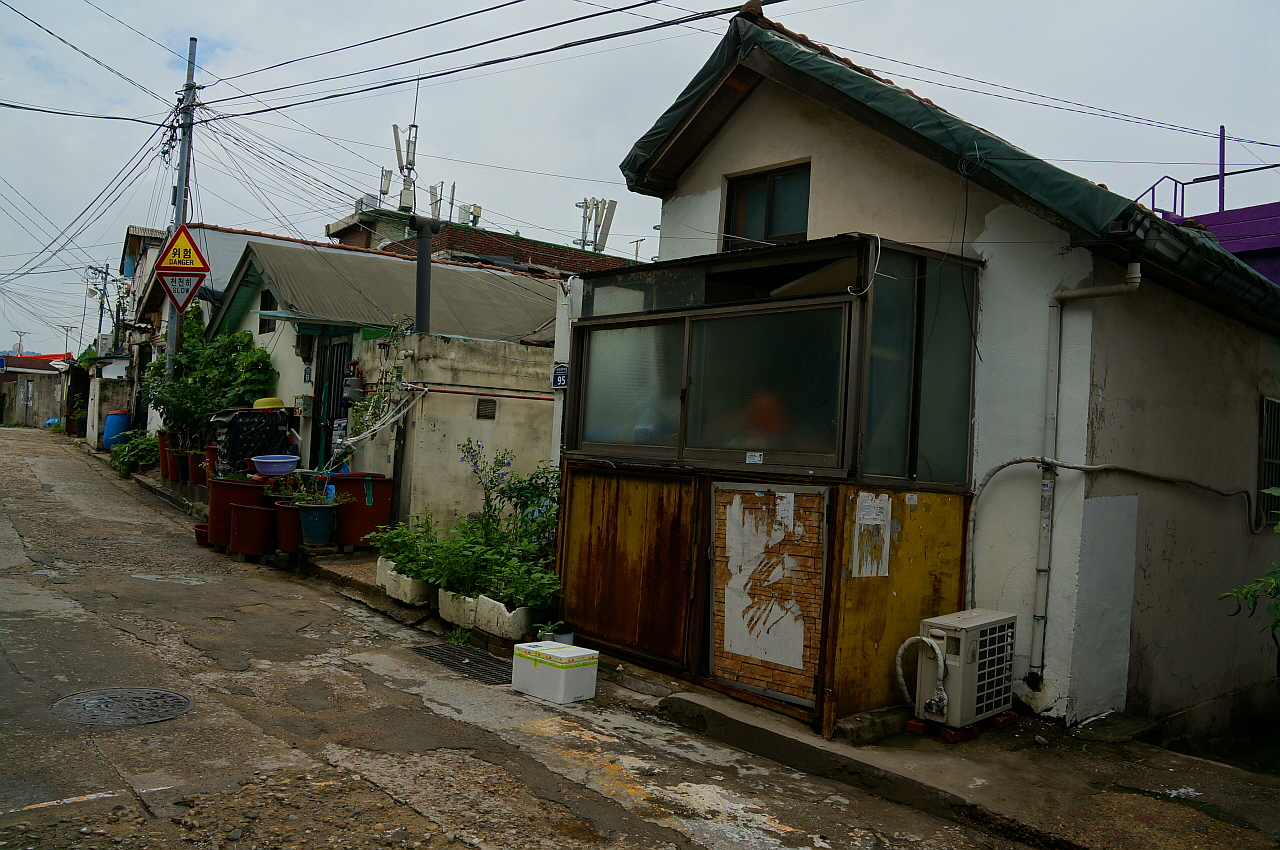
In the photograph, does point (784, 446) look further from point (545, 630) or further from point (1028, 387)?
point (545, 630)

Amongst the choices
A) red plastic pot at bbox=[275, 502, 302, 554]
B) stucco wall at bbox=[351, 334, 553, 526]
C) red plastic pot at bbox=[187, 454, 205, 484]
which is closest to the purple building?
stucco wall at bbox=[351, 334, 553, 526]

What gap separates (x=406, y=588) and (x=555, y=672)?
2881 mm

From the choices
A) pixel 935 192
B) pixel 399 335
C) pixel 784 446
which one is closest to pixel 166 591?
pixel 399 335

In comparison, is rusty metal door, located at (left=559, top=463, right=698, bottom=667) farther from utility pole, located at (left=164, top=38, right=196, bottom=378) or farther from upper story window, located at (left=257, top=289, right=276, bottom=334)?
utility pole, located at (left=164, top=38, right=196, bottom=378)

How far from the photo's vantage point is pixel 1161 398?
692 cm

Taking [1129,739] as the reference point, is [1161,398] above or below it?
above

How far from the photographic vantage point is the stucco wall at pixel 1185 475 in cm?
648

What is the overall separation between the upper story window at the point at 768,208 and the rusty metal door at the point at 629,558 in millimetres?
2810

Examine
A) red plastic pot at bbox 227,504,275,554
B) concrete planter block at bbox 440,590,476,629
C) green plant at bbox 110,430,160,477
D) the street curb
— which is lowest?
the street curb

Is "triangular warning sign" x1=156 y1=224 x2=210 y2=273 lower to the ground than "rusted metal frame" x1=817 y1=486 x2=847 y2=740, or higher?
higher

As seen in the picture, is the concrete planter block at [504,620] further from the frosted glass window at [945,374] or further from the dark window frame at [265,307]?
the dark window frame at [265,307]

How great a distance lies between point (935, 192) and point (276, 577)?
325 inches

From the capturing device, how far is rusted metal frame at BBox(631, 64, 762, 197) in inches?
327

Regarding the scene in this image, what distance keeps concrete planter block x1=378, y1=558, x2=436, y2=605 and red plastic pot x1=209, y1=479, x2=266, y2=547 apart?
3073 millimetres
